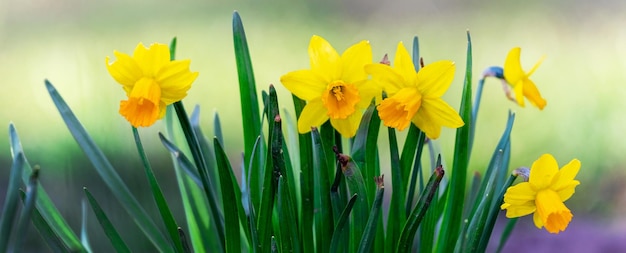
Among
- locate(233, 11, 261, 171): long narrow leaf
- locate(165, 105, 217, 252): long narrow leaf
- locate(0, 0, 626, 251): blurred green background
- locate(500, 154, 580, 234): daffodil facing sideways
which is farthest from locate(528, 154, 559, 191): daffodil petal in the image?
locate(0, 0, 626, 251): blurred green background

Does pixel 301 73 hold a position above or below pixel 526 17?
below

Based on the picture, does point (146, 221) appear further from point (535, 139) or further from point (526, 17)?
point (526, 17)

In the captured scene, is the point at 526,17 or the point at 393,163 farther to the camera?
the point at 526,17

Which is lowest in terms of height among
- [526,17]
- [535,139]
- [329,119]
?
[535,139]

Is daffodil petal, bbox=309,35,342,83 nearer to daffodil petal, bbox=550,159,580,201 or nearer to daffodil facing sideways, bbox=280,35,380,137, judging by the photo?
daffodil facing sideways, bbox=280,35,380,137

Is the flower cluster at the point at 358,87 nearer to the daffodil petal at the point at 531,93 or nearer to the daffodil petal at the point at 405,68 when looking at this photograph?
the daffodil petal at the point at 405,68

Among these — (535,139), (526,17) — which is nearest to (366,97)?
(535,139)

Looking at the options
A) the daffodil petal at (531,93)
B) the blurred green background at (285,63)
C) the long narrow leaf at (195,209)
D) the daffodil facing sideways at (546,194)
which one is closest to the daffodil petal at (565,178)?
the daffodil facing sideways at (546,194)

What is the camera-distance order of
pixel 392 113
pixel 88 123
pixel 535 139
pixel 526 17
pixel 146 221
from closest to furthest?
pixel 392 113 → pixel 146 221 → pixel 88 123 → pixel 535 139 → pixel 526 17
